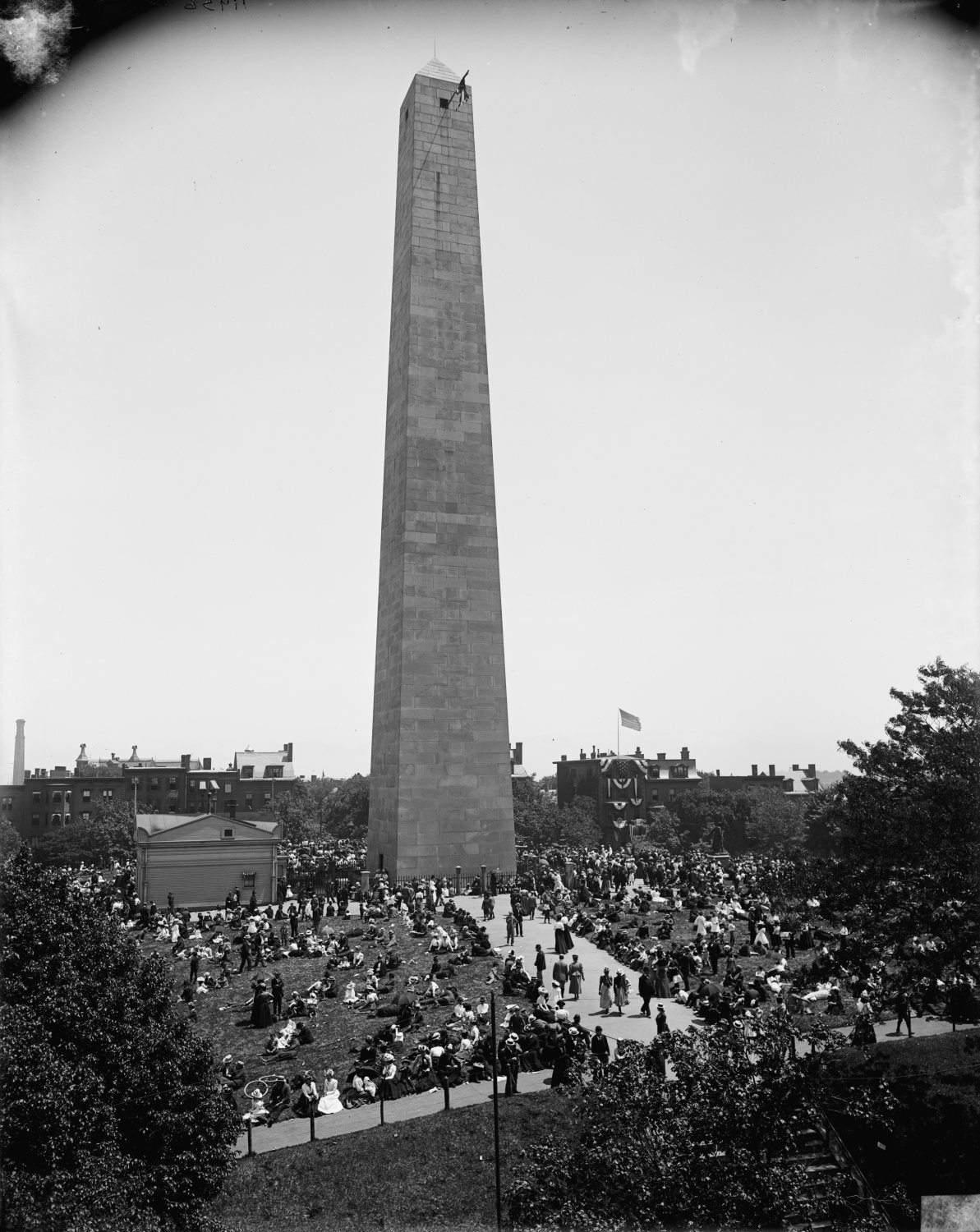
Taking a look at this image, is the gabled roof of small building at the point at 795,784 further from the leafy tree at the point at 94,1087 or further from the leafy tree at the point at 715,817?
the leafy tree at the point at 94,1087

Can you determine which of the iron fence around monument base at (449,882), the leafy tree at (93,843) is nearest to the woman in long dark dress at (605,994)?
the iron fence around monument base at (449,882)

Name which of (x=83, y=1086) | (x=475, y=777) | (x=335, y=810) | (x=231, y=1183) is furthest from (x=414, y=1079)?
(x=335, y=810)

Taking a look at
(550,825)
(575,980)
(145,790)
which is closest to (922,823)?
(575,980)

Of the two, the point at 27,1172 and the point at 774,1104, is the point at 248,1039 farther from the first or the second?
the point at 774,1104

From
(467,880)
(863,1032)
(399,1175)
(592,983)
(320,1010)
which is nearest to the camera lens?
(399,1175)

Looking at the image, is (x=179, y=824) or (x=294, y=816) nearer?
(x=179, y=824)

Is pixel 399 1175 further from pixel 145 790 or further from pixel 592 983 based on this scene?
pixel 145 790

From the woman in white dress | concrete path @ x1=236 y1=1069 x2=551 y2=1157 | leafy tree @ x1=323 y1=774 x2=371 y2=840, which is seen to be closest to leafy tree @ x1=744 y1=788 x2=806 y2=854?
leafy tree @ x1=323 y1=774 x2=371 y2=840

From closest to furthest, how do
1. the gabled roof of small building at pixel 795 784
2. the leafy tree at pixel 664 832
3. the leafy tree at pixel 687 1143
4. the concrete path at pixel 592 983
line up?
the leafy tree at pixel 687 1143 < the concrete path at pixel 592 983 < the leafy tree at pixel 664 832 < the gabled roof of small building at pixel 795 784
